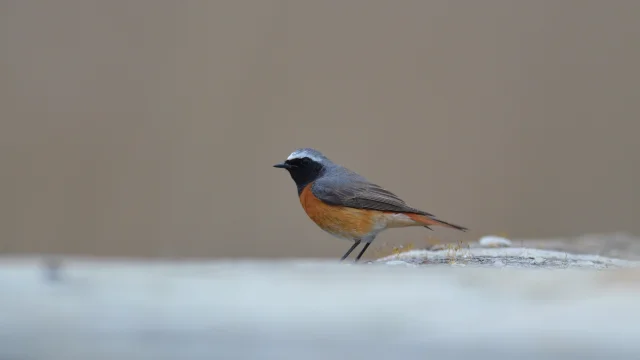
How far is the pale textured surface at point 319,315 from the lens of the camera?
43.5 inches

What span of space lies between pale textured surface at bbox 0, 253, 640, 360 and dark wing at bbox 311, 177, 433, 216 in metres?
2.44

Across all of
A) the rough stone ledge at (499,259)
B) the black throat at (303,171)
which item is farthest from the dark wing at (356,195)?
the rough stone ledge at (499,259)

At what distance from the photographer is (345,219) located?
12.4ft

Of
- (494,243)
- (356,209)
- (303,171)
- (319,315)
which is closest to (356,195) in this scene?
(356,209)

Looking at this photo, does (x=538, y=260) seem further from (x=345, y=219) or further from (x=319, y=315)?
(x=319, y=315)

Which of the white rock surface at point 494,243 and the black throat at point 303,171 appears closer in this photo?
the white rock surface at point 494,243

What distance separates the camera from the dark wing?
12.3 feet

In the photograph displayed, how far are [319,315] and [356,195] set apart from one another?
2.68 meters

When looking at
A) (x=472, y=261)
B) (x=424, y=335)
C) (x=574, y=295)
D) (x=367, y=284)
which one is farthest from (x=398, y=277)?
A: (x=472, y=261)

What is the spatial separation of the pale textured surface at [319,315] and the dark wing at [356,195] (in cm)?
244

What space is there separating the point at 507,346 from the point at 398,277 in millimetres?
235

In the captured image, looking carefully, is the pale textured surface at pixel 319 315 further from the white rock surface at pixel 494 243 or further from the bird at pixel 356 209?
the white rock surface at pixel 494 243

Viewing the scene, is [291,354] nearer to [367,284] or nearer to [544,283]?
[367,284]

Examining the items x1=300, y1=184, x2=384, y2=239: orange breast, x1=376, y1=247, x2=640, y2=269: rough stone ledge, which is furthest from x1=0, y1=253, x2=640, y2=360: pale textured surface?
x1=300, y1=184, x2=384, y2=239: orange breast
